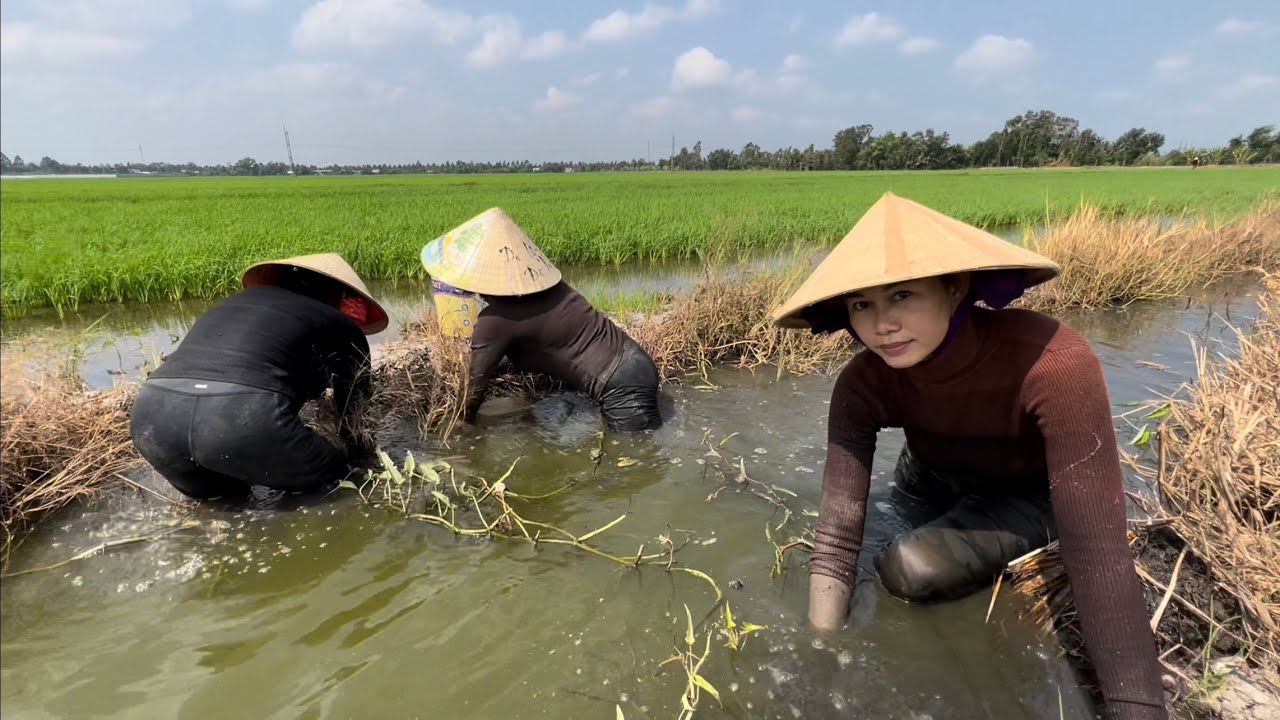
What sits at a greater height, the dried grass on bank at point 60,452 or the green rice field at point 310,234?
the green rice field at point 310,234

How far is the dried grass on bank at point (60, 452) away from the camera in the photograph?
2.27 meters

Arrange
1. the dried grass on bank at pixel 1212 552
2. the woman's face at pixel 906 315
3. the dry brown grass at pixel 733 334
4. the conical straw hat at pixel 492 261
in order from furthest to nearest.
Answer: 1. the dry brown grass at pixel 733 334
2. the conical straw hat at pixel 492 261
3. the dried grass on bank at pixel 1212 552
4. the woman's face at pixel 906 315

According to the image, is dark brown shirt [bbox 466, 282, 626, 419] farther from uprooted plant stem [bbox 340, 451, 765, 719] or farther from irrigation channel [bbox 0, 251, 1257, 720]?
uprooted plant stem [bbox 340, 451, 765, 719]

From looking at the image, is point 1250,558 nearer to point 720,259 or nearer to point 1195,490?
point 1195,490

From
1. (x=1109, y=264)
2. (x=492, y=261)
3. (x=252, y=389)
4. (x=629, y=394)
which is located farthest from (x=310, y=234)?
(x=1109, y=264)

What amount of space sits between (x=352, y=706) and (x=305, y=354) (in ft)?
4.88

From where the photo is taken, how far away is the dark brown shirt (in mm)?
3279

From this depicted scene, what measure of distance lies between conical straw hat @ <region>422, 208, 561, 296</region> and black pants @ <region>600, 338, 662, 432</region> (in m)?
0.61

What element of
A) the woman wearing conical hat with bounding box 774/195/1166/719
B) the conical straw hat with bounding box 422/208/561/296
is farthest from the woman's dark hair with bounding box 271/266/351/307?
the woman wearing conical hat with bounding box 774/195/1166/719

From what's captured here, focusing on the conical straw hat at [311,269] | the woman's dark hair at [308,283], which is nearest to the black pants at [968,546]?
the conical straw hat at [311,269]

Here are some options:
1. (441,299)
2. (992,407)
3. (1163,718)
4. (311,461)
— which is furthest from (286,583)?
(1163,718)

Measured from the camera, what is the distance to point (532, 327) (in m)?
3.32

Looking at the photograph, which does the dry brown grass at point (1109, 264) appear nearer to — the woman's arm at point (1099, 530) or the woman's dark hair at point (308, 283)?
the woman's arm at point (1099, 530)

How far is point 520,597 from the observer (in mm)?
2225
